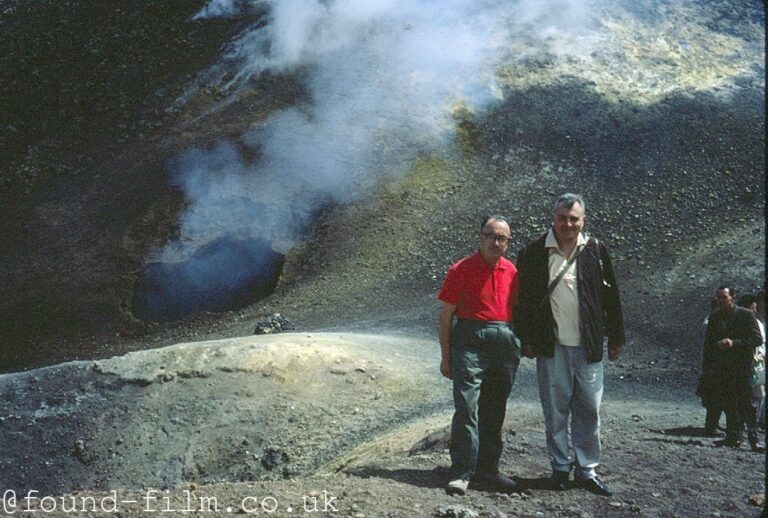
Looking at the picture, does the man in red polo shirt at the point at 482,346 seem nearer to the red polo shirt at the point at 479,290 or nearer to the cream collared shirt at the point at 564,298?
the red polo shirt at the point at 479,290

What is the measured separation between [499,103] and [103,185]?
10139 millimetres

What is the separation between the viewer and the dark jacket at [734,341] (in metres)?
7.21

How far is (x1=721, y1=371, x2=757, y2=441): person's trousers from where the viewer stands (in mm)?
7234

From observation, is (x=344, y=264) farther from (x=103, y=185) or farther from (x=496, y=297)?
(x=496, y=297)

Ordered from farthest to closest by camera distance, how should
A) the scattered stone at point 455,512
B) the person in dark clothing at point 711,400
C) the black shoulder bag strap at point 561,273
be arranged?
the person in dark clothing at point 711,400, the black shoulder bag strap at point 561,273, the scattered stone at point 455,512

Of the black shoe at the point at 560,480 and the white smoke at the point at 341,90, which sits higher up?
the white smoke at the point at 341,90

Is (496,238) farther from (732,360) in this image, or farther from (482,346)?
(732,360)

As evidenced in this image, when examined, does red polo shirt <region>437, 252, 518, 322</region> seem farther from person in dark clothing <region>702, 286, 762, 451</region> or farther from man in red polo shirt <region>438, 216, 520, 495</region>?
person in dark clothing <region>702, 286, 762, 451</region>

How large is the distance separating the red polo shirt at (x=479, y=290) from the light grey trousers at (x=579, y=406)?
44 centimetres

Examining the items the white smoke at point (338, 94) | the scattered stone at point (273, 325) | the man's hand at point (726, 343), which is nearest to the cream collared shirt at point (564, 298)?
the man's hand at point (726, 343)

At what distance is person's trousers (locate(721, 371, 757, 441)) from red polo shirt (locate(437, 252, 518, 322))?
3292 mm

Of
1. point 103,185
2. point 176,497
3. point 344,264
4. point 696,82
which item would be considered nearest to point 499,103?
point 696,82

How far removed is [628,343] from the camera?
1270cm

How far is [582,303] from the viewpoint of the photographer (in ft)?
16.4
